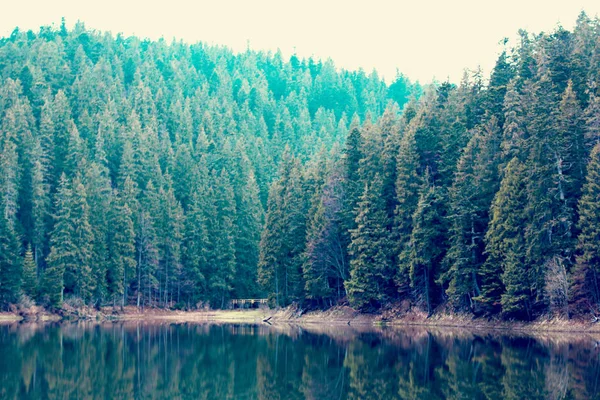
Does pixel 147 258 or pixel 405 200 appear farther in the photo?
pixel 147 258

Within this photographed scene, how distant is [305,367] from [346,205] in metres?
40.0

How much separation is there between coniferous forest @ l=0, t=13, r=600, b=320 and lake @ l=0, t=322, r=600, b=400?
8869 mm

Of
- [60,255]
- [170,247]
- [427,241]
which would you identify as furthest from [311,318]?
[60,255]

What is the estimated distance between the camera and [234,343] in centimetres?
4744

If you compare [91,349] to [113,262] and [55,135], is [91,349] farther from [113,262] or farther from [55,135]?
[55,135]

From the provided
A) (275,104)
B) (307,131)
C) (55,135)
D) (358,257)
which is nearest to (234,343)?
(358,257)

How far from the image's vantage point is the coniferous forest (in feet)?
179

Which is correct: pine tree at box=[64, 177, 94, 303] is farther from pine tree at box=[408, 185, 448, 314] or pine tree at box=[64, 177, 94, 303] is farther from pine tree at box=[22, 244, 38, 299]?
pine tree at box=[408, 185, 448, 314]

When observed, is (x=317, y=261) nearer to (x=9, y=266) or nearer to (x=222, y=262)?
(x=222, y=262)

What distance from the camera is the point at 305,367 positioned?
3441 centimetres

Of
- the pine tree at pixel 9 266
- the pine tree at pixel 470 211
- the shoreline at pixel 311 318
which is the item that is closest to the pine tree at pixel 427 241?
the pine tree at pixel 470 211

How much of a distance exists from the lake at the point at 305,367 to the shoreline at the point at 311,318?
4401mm

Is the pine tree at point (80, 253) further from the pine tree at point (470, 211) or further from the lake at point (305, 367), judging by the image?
the pine tree at point (470, 211)

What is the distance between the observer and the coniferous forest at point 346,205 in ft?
179
